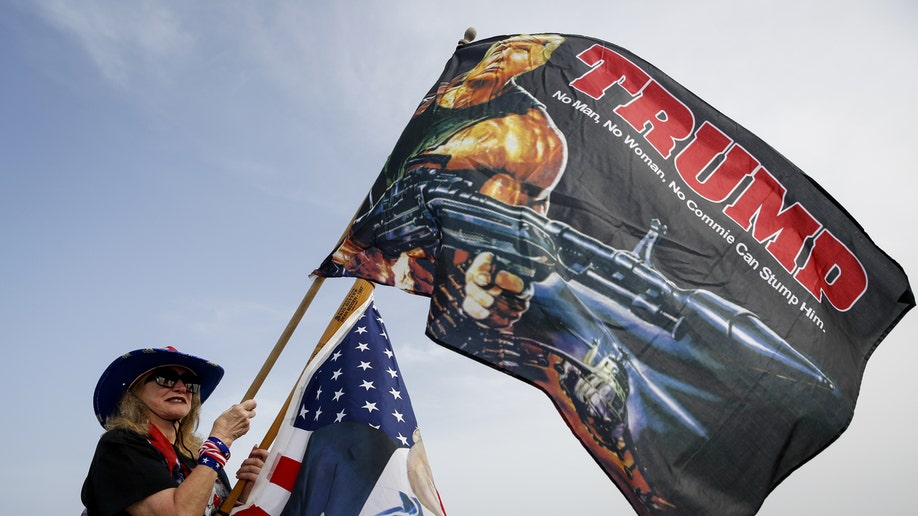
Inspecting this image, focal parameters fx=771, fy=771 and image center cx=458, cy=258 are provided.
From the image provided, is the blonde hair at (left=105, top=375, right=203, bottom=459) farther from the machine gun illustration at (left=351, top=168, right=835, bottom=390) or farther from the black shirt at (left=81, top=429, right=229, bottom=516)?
the machine gun illustration at (left=351, top=168, right=835, bottom=390)

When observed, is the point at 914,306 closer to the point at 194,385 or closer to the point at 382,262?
the point at 382,262

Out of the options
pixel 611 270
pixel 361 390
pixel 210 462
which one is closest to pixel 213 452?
pixel 210 462

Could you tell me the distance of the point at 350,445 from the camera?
5.16m

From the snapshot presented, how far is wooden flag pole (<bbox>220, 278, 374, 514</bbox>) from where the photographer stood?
4957 millimetres

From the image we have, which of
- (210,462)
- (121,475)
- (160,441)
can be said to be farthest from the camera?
(160,441)

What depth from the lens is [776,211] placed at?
5578mm

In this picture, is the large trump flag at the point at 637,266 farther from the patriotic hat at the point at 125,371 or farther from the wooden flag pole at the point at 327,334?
the patriotic hat at the point at 125,371

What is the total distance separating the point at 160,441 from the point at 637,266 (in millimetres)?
3179

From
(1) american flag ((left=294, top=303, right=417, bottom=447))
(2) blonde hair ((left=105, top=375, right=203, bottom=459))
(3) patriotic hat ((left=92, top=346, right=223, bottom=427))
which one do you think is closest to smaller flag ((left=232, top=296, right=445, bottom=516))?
(1) american flag ((left=294, top=303, right=417, bottom=447))

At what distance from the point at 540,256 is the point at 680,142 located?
1636mm

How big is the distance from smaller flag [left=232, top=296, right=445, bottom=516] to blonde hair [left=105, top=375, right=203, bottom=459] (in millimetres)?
545

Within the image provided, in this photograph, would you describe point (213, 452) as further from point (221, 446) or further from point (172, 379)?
point (172, 379)

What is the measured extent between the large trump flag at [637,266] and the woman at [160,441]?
1244 millimetres

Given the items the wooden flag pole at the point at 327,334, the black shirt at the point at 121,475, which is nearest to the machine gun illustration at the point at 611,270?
the wooden flag pole at the point at 327,334
